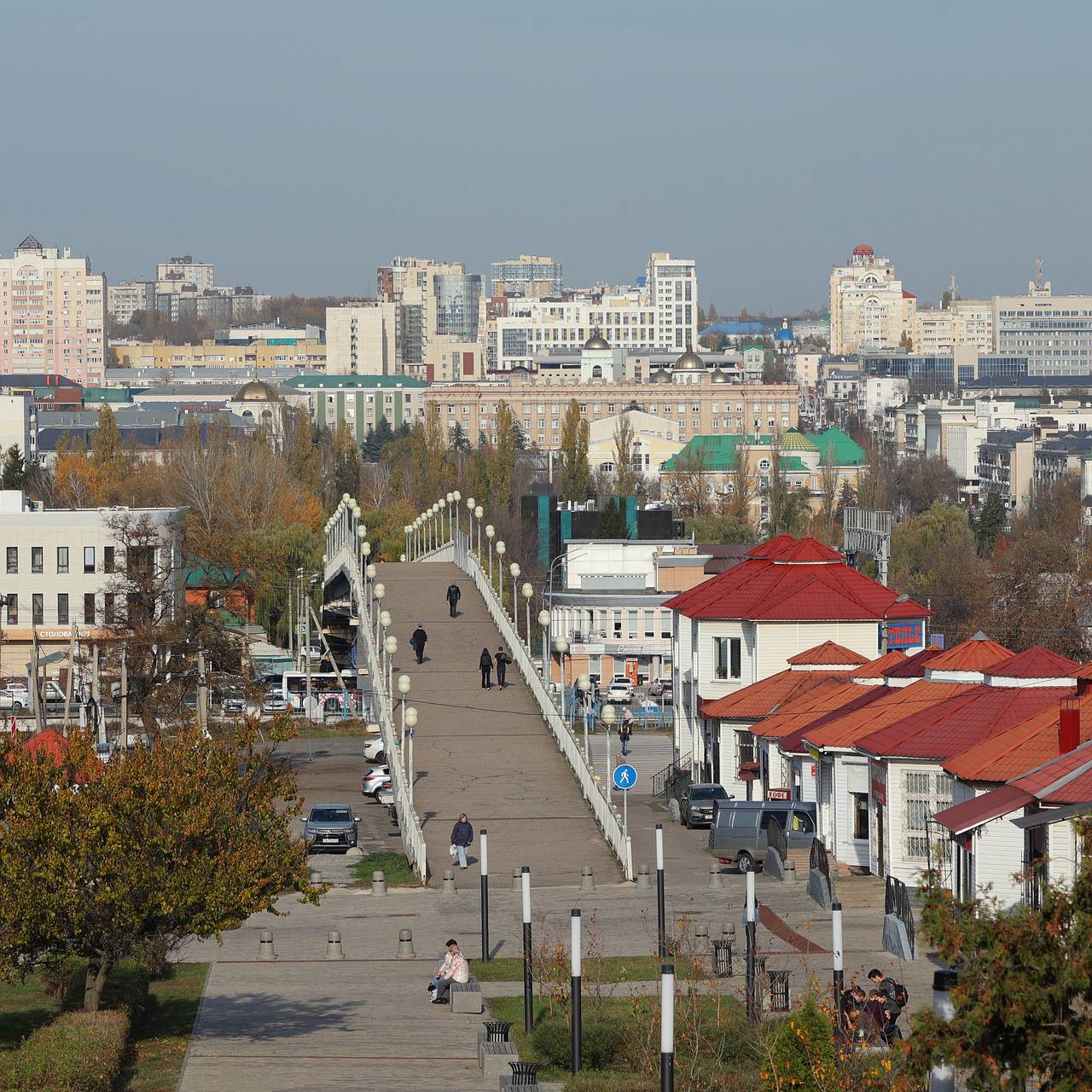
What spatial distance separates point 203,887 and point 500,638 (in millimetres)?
29096

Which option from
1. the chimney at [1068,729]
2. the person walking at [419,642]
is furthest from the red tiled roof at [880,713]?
the person walking at [419,642]

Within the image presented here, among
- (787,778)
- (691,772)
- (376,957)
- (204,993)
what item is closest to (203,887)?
(204,993)

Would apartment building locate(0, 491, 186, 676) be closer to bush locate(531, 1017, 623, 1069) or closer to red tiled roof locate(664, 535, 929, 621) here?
red tiled roof locate(664, 535, 929, 621)

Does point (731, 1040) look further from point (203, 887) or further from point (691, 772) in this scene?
point (691, 772)

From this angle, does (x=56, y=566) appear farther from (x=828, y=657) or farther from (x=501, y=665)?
(x=828, y=657)

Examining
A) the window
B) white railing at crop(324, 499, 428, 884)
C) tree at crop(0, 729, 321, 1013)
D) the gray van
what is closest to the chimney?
the gray van

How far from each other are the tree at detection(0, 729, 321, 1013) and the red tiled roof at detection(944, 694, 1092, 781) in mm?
11298

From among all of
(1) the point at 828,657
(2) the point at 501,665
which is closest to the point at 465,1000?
(2) the point at 501,665

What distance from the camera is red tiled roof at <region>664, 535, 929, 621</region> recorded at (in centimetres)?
4534

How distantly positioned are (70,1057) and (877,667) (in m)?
24.6

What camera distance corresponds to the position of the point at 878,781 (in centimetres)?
3312

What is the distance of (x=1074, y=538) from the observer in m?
96.9

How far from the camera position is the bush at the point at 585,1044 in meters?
20.2

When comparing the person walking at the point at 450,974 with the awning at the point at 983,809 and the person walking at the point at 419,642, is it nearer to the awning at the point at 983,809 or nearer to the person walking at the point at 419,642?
the awning at the point at 983,809
